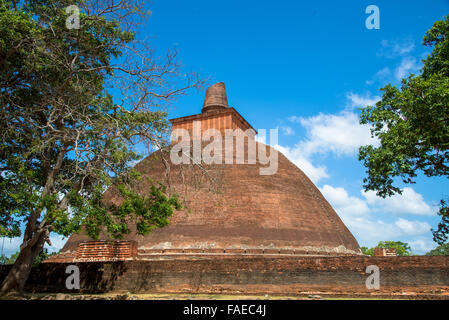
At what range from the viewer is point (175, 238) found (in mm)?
13523

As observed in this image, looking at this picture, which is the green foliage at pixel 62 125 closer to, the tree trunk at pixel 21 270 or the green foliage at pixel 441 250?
the tree trunk at pixel 21 270

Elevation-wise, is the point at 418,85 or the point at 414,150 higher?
the point at 418,85

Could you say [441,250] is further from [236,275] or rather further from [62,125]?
[62,125]

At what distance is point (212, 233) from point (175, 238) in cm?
158

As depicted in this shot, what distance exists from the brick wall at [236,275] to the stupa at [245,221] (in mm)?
2191

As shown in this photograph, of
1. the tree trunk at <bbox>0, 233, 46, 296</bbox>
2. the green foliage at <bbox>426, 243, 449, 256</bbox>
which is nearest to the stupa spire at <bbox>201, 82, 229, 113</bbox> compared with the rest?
the tree trunk at <bbox>0, 233, 46, 296</bbox>

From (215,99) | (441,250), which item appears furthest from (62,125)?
(441,250)

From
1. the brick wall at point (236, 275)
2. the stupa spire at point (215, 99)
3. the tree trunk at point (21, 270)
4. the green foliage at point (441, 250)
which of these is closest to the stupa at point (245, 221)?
the brick wall at point (236, 275)

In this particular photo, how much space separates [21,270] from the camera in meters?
8.12

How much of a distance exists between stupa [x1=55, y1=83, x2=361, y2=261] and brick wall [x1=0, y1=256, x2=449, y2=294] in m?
2.19
